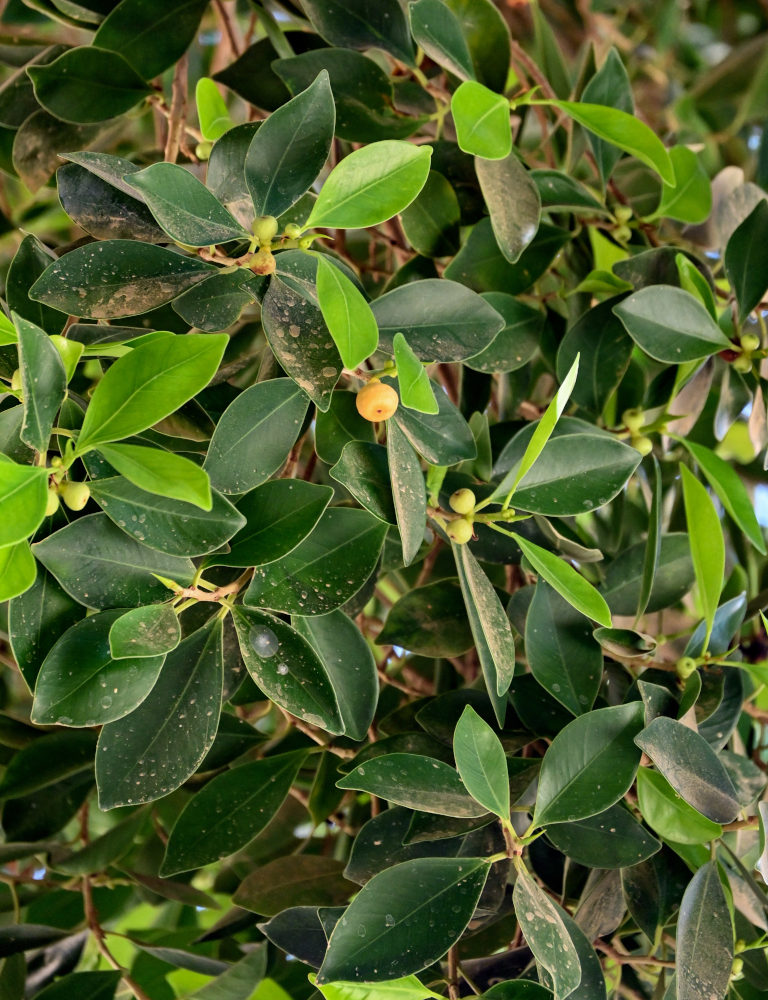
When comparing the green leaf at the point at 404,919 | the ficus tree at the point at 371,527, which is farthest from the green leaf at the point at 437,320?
the green leaf at the point at 404,919

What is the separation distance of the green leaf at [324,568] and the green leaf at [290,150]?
19cm

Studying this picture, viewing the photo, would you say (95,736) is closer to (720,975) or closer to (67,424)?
(67,424)

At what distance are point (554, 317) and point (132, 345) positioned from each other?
385 mm

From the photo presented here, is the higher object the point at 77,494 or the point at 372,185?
the point at 372,185

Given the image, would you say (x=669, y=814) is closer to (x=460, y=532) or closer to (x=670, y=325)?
(x=460, y=532)

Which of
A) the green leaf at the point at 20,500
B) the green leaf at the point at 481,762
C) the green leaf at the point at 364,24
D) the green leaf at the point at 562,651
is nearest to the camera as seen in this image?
the green leaf at the point at 20,500

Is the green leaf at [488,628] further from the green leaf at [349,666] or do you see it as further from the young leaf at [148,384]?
the young leaf at [148,384]

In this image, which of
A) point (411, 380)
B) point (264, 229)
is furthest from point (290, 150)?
point (411, 380)

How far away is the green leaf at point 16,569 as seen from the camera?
1.52 feet

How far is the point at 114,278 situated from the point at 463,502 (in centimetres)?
25

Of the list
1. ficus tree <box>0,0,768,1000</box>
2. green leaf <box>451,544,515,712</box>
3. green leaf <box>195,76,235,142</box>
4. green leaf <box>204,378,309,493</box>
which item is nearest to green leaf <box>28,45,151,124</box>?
ficus tree <box>0,0,768,1000</box>

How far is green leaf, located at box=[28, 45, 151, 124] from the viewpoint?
28.8 inches

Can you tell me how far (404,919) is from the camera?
1.82ft

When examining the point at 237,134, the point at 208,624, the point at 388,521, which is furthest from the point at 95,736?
the point at 237,134
